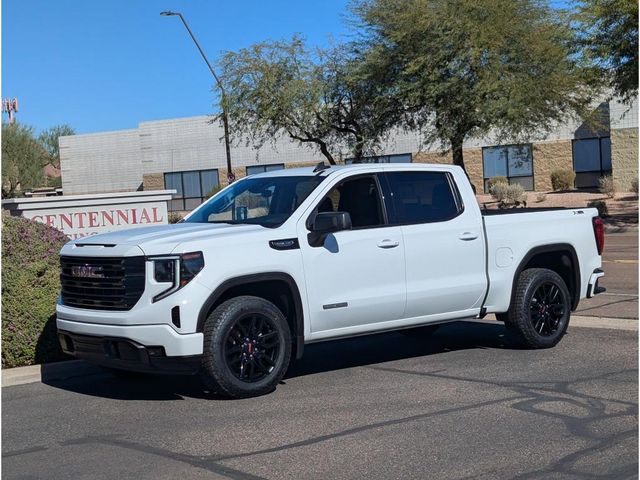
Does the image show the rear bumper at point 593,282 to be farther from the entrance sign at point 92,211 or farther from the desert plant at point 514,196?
the desert plant at point 514,196

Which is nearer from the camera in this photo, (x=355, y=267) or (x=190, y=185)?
(x=355, y=267)

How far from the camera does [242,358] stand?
25.9ft

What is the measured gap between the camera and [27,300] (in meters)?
9.81

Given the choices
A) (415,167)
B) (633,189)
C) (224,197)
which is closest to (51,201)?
(224,197)

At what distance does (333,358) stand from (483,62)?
69.5 ft

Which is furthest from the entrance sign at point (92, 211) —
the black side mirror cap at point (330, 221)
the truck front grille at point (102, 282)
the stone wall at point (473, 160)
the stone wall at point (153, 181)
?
the stone wall at point (153, 181)

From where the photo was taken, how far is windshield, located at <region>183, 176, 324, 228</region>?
8.74m

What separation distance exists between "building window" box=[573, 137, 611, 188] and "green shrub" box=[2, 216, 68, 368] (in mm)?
42554

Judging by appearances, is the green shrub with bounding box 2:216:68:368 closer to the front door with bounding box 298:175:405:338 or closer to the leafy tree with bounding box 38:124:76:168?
the front door with bounding box 298:175:405:338

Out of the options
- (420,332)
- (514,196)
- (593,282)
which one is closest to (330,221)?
(420,332)

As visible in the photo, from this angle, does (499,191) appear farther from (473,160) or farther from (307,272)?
(307,272)

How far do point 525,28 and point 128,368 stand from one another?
79.8ft

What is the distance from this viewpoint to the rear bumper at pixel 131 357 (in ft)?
24.9

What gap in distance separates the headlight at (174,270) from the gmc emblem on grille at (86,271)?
63 cm
